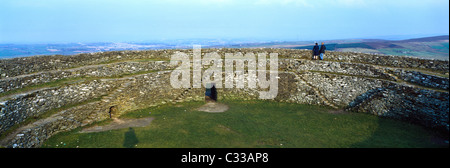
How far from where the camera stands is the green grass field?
10.9 meters

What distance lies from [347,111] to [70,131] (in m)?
17.2

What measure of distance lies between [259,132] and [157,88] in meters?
9.36

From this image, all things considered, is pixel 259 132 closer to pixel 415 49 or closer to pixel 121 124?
pixel 121 124

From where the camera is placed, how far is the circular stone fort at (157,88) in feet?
39.9

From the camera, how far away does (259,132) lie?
12.4m

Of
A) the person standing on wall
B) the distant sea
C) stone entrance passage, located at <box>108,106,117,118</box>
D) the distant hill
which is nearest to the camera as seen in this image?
stone entrance passage, located at <box>108,106,117,118</box>

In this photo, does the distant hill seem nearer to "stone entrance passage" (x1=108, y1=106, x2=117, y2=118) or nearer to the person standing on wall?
the person standing on wall

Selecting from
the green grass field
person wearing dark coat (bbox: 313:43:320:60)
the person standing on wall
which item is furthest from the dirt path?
the person standing on wall

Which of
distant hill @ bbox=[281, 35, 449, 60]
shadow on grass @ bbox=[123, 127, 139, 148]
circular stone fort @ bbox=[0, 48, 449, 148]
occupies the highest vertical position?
distant hill @ bbox=[281, 35, 449, 60]

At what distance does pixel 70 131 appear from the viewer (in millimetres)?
12773

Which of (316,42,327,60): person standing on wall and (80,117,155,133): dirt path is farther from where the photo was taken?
(316,42,327,60): person standing on wall

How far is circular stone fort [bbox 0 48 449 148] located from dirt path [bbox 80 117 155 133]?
90 cm
